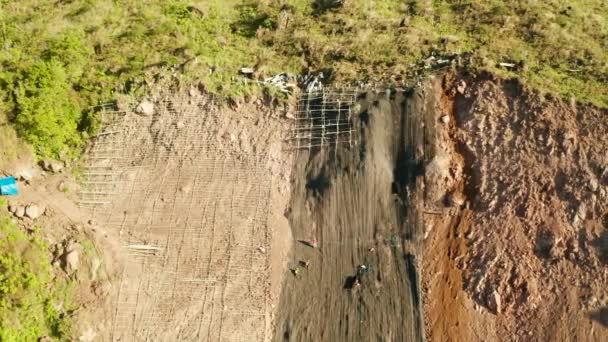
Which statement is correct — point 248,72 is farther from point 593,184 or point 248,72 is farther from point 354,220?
point 593,184

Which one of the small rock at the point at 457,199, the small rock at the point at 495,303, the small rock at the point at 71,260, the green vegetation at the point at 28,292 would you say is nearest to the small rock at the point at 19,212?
the green vegetation at the point at 28,292

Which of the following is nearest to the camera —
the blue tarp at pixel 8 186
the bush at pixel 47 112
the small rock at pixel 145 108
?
the blue tarp at pixel 8 186

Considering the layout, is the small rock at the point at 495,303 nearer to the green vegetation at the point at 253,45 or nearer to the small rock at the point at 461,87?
the small rock at the point at 461,87

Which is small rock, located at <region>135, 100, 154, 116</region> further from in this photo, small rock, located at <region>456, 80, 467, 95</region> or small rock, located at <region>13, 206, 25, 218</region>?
small rock, located at <region>456, 80, 467, 95</region>

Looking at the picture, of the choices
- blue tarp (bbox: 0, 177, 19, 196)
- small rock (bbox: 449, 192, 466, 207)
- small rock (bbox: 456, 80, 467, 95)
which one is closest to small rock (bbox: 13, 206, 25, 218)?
blue tarp (bbox: 0, 177, 19, 196)

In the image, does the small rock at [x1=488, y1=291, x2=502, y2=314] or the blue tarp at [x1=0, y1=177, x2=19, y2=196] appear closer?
the small rock at [x1=488, y1=291, x2=502, y2=314]

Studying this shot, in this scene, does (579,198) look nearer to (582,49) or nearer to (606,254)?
(606,254)

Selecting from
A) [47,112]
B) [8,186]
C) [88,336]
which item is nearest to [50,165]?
[8,186]
